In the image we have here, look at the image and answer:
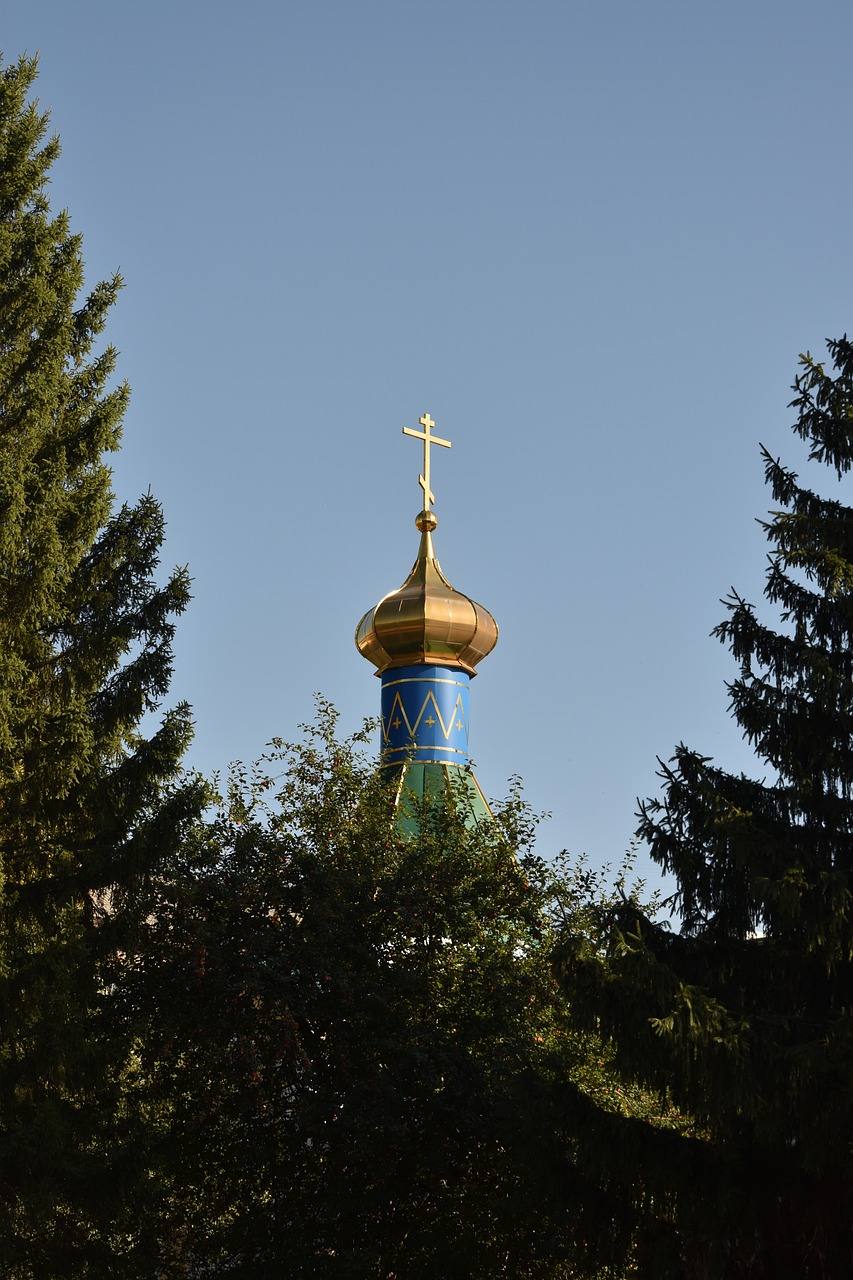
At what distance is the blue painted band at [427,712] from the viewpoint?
28203 mm

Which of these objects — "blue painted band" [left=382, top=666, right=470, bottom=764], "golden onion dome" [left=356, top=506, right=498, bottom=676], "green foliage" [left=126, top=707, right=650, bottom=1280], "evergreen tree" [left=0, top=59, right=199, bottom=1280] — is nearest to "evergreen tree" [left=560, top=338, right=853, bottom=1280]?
"green foliage" [left=126, top=707, right=650, bottom=1280]

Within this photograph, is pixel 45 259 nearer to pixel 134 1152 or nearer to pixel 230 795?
pixel 230 795

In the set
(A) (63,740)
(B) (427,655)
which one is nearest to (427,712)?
(B) (427,655)

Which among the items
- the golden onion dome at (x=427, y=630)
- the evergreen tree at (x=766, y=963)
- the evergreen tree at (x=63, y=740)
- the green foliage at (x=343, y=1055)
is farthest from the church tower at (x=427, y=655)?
the evergreen tree at (x=766, y=963)

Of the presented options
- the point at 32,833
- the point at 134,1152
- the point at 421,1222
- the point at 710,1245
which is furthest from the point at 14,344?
the point at 710,1245

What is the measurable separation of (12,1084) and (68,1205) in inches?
57.0

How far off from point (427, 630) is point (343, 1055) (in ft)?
55.2

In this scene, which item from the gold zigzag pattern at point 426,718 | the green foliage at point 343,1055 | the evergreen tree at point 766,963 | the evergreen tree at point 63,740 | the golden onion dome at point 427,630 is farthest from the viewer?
the golden onion dome at point 427,630

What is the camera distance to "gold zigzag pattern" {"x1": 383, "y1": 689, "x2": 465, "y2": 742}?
28.6 meters

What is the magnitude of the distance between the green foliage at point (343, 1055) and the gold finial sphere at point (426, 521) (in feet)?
56.3

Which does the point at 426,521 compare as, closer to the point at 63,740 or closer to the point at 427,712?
the point at 427,712

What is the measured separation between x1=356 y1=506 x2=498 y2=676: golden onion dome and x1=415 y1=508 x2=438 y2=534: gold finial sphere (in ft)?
5.17

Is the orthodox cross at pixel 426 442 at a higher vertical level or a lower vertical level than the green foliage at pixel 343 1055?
higher

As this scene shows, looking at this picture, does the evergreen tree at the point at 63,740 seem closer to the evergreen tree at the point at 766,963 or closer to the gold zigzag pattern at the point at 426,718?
the evergreen tree at the point at 766,963
